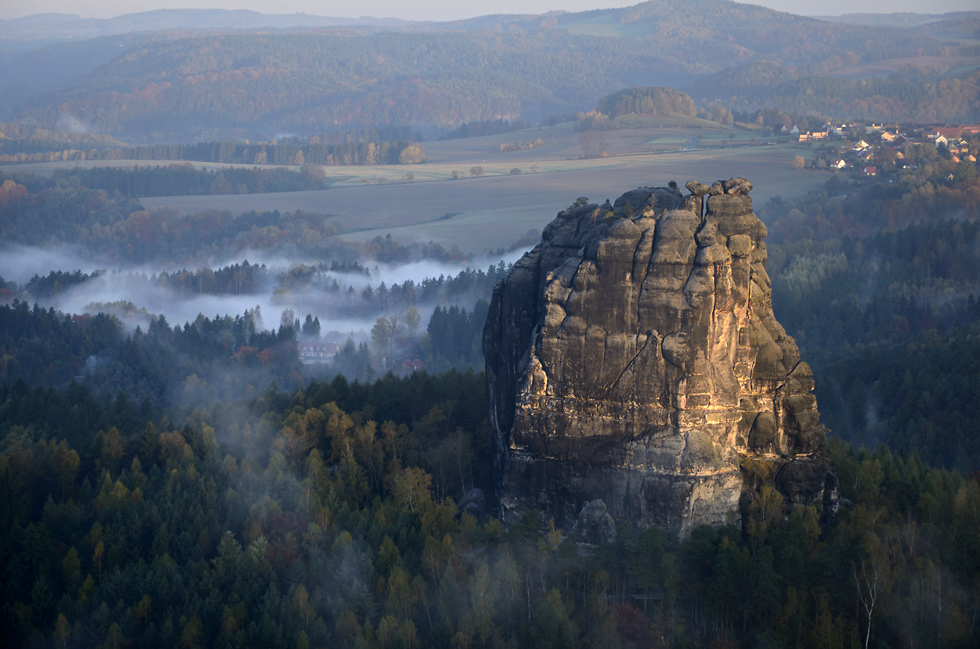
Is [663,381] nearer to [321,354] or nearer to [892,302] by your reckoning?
[892,302]

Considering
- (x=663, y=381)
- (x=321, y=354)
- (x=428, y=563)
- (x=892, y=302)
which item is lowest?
(x=321, y=354)

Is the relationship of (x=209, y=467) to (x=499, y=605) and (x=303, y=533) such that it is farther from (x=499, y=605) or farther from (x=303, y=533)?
(x=499, y=605)

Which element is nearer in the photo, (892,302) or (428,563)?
(428,563)

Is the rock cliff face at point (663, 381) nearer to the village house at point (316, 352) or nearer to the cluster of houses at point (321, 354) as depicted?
the cluster of houses at point (321, 354)

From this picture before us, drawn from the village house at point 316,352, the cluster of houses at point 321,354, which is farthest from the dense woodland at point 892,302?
the village house at point 316,352

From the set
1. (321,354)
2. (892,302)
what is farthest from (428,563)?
(321,354)

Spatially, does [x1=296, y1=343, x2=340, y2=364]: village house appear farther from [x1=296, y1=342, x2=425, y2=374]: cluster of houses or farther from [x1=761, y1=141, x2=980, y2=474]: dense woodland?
[x1=761, y1=141, x2=980, y2=474]: dense woodland

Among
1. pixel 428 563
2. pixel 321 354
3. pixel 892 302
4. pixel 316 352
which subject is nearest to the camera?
pixel 428 563

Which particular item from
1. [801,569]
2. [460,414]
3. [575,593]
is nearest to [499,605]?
[575,593]

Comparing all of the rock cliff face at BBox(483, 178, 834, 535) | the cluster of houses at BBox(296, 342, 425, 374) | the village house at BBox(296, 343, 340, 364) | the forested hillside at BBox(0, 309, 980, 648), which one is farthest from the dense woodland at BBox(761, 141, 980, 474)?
the village house at BBox(296, 343, 340, 364)
